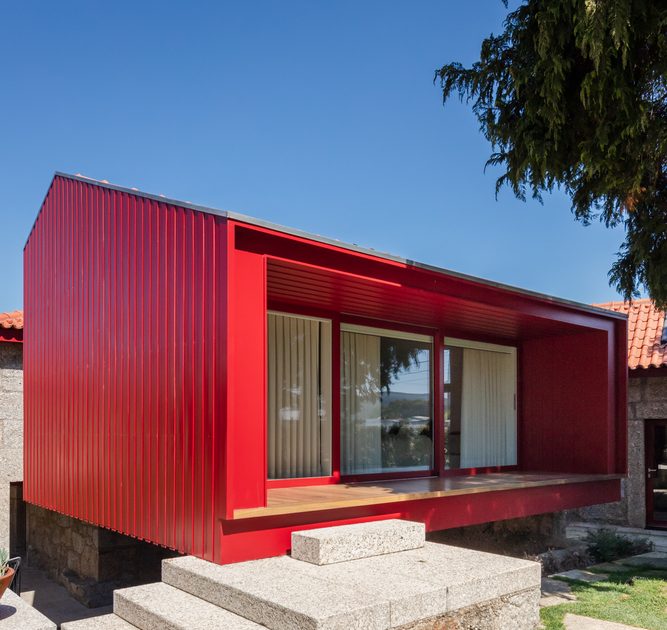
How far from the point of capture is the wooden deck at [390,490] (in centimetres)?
578

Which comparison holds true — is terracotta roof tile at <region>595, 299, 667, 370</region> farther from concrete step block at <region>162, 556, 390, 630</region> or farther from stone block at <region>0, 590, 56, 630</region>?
stone block at <region>0, 590, 56, 630</region>

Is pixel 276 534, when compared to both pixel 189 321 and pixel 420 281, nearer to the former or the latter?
pixel 189 321

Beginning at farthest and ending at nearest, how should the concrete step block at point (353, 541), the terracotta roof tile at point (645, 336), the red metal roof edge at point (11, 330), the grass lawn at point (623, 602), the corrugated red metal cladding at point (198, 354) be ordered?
the terracotta roof tile at point (645, 336)
the red metal roof edge at point (11, 330)
the grass lawn at point (623, 602)
the corrugated red metal cladding at point (198, 354)
the concrete step block at point (353, 541)

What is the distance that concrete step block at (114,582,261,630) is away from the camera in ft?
14.5

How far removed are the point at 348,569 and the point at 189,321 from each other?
2320 mm

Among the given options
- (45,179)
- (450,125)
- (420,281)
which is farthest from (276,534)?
(450,125)

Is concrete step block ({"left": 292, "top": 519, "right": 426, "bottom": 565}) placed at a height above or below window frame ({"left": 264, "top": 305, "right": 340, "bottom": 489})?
below

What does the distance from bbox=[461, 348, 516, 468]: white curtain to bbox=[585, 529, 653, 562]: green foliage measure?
1777mm

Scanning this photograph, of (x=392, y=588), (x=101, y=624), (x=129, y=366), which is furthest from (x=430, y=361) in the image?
(x=101, y=624)

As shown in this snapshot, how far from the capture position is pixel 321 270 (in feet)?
20.7

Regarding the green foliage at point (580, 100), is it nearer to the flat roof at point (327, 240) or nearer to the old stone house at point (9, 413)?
the flat roof at point (327, 240)

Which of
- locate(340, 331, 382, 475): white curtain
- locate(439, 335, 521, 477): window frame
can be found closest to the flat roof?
locate(439, 335, 521, 477): window frame

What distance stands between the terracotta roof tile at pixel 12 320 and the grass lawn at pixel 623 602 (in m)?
7.76

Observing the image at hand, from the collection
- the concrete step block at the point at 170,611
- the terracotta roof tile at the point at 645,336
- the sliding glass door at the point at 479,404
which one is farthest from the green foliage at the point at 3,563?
the terracotta roof tile at the point at 645,336
